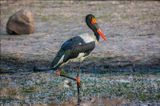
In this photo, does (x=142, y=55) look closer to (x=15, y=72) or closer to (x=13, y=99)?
(x=15, y=72)

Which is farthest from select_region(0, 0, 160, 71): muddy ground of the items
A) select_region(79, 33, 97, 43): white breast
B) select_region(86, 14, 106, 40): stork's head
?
select_region(79, 33, 97, 43): white breast

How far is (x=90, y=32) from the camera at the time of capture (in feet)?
64.8

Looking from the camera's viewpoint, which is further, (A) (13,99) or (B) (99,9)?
(B) (99,9)

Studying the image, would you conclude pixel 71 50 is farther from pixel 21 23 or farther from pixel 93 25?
pixel 21 23

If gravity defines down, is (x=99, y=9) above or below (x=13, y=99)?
below

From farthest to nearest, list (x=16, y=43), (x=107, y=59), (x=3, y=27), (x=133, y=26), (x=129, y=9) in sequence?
(x=129, y=9) → (x=3, y=27) → (x=133, y=26) → (x=16, y=43) → (x=107, y=59)

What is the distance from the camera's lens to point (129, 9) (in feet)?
78.7

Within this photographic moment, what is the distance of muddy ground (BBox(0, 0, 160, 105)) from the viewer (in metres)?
15.9

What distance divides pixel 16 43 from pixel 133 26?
3543 millimetres

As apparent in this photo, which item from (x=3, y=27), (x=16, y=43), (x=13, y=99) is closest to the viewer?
(x=13, y=99)

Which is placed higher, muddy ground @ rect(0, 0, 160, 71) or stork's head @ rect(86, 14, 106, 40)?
stork's head @ rect(86, 14, 106, 40)

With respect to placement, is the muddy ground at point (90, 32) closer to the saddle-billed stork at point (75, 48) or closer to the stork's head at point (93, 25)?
the saddle-billed stork at point (75, 48)

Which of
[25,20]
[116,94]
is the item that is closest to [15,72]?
[116,94]

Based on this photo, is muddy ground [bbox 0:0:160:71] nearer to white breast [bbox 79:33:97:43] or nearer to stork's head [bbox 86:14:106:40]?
stork's head [bbox 86:14:106:40]
